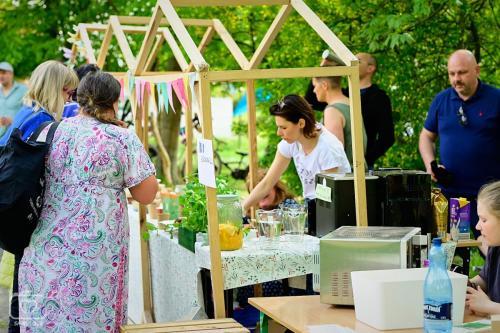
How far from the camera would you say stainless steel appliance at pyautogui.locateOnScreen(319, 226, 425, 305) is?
362cm

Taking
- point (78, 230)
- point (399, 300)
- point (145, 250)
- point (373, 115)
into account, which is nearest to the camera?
point (399, 300)

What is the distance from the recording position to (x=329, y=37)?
15.3 ft

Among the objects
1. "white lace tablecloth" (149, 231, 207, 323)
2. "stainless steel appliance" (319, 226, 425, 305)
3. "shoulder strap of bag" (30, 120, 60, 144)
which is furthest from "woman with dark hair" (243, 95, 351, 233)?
"shoulder strap of bag" (30, 120, 60, 144)

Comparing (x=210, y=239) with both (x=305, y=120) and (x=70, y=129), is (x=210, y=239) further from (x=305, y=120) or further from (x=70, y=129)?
(x=305, y=120)

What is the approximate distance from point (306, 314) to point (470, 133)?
10.2 ft

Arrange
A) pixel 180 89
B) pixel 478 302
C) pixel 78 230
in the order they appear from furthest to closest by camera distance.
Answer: pixel 180 89 → pixel 78 230 → pixel 478 302

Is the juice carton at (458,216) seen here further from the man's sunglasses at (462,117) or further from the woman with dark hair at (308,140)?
the man's sunglasses at (462,117)

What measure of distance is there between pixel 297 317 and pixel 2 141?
2.26 m

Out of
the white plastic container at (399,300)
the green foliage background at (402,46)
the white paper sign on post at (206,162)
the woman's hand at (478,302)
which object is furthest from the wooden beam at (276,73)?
the green foliage background at (402,46)

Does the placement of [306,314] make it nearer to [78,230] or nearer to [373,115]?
[78,230]

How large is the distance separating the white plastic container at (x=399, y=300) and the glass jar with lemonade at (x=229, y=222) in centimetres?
127

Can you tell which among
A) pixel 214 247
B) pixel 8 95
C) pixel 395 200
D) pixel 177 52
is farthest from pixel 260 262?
→ pixel 8 95

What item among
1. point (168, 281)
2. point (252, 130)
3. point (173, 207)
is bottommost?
point (168, 281)

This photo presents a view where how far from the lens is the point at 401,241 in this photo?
3596mm
